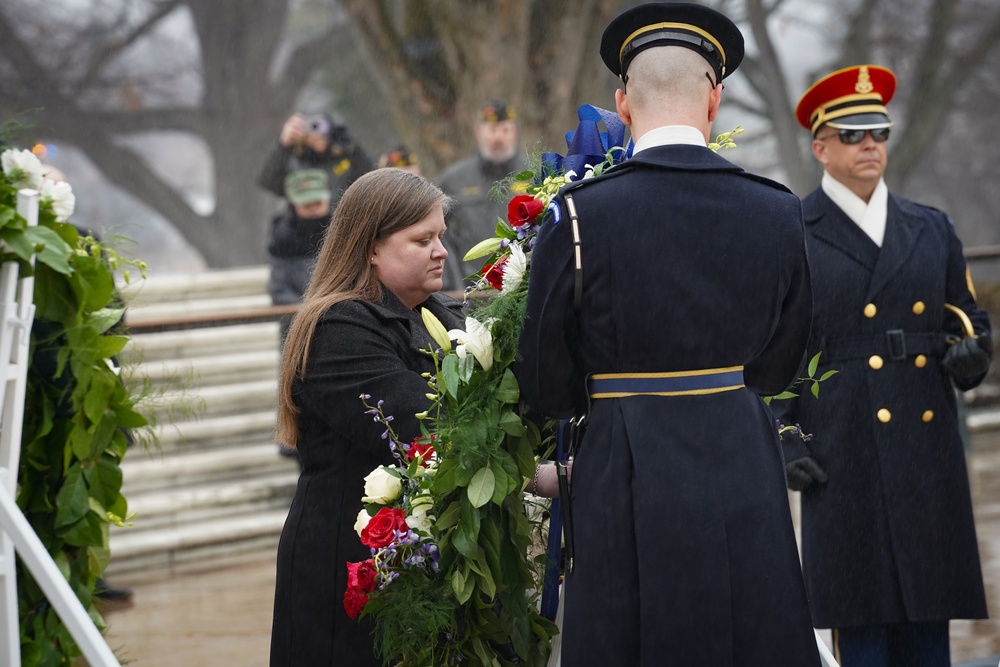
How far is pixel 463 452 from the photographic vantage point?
265cm

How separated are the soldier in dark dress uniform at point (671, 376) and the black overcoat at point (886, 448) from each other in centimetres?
157

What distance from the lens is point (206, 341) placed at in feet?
31.9

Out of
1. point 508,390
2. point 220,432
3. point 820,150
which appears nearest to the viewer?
point 508,390

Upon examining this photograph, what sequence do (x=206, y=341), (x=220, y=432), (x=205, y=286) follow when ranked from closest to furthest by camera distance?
(x=220, y=432)
(x=206, y=341)
(x=205, y=286)

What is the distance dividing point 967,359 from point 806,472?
1.96 feet

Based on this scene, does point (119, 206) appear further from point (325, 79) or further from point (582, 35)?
point (582, 35)

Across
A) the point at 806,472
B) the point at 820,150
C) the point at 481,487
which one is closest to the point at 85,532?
the point at 481,487

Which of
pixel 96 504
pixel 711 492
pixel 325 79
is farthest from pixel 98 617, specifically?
pixel 325 79

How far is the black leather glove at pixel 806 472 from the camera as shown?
162 inches

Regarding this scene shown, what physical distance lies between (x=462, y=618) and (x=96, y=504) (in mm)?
1264

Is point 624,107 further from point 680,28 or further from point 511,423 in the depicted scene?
point 511,423

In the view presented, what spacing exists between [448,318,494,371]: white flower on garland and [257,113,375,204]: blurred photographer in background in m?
5.46

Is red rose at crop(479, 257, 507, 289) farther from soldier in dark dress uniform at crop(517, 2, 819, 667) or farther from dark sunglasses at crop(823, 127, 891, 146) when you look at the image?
dark sunglasses at crop(823, 127, 891, 146)

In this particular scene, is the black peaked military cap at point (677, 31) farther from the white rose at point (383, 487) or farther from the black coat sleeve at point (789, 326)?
the white rose at point (383, 487)
